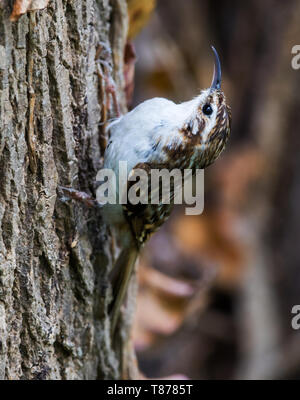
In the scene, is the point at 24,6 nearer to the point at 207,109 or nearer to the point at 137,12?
the point at 207,109

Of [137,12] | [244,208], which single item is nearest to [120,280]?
[137,12]

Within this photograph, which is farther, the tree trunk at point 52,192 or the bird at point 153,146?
the bird at point 153,146

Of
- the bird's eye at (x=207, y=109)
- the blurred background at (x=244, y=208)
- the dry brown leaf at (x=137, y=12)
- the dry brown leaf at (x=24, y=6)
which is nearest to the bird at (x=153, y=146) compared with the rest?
the bird's eye at (x=207, y=109)

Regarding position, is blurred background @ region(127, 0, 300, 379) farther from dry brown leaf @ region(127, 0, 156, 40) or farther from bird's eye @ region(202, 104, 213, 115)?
bird's eye @ region(202, 104, 213, 115)

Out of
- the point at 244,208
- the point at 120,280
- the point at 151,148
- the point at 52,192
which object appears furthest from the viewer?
the point at 244,208

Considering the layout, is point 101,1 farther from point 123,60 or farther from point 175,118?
point 175,118

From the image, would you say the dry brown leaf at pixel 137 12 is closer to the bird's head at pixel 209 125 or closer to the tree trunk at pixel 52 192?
the tree trunk at pixel 52 192
